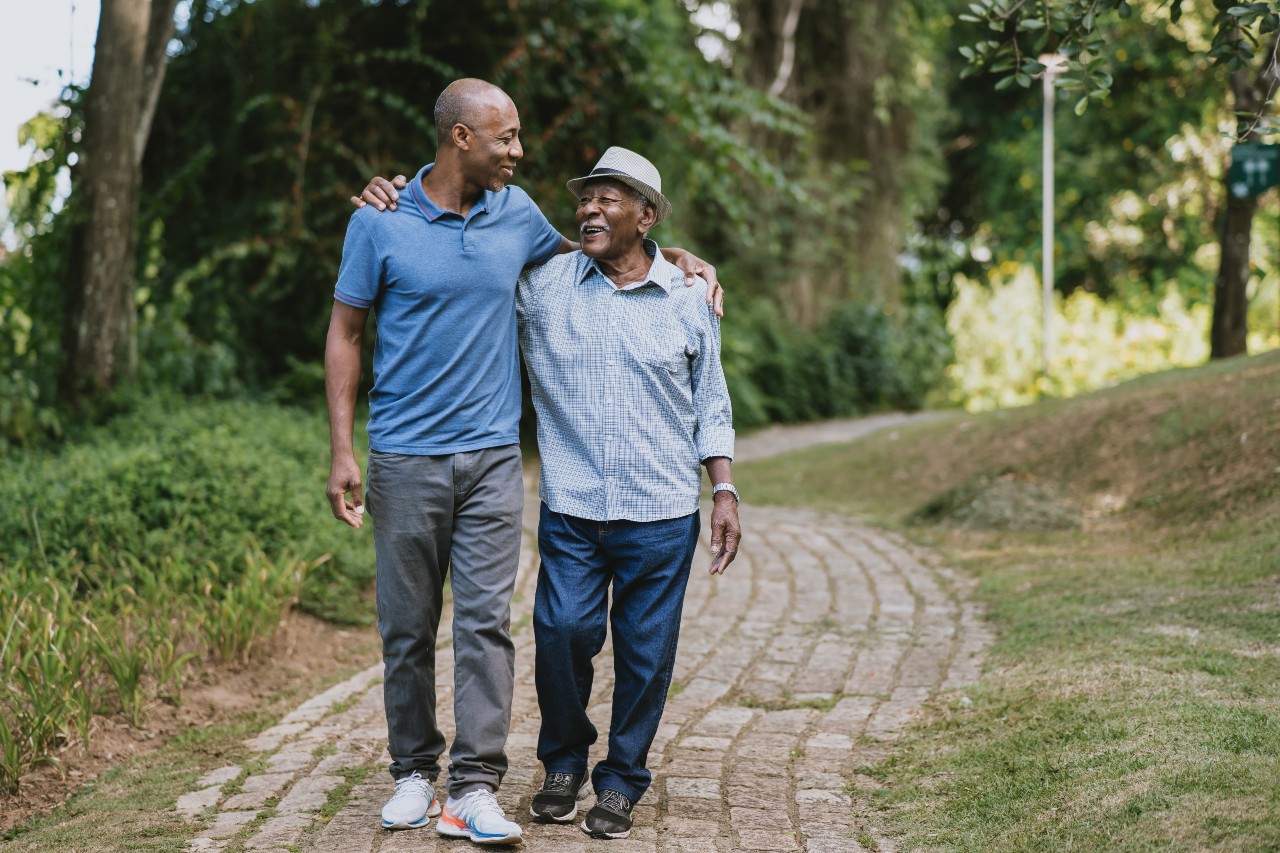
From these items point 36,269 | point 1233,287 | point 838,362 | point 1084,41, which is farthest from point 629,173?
point 838,362

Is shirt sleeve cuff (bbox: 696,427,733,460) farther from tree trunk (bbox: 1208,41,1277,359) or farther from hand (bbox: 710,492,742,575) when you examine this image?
tree trunk (bbox: 1208,41,1277,359)

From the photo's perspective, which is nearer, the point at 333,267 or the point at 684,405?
the point at 684,405

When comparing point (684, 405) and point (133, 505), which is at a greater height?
point (684, 405)

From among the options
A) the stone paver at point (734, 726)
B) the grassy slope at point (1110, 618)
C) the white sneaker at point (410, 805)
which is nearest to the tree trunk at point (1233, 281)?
the grassy slope at point (1110, 618)

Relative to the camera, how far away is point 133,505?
254 inches

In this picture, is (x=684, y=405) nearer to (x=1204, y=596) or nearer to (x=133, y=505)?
(x=1204, y=596)

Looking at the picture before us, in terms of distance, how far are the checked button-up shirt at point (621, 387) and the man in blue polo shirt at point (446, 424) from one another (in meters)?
0.11

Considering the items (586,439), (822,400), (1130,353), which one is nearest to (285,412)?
(586,439)

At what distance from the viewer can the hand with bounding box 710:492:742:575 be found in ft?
12.1

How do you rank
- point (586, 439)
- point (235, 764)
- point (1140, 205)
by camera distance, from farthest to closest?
point (1140, 205), point (235, 764), point (586, 439)

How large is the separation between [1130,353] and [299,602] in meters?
14.1

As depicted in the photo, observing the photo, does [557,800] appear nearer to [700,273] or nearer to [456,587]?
[456,587]

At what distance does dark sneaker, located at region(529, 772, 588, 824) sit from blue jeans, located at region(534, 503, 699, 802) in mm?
74

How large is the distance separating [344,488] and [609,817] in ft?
3.88
